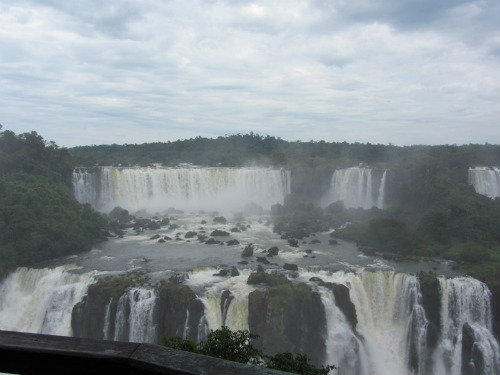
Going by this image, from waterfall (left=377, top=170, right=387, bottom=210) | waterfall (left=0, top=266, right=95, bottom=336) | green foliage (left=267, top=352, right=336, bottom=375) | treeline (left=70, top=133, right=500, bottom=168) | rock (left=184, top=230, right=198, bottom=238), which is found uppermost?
treeline (left=70, top=133, right=500, bottom=168)

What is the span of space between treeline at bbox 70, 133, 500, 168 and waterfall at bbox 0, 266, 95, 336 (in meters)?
18.4

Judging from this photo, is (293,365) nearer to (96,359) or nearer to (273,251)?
(96,359)

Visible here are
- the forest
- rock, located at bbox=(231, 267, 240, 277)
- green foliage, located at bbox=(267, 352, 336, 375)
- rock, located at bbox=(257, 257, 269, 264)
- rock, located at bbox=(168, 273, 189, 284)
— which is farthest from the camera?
the forest

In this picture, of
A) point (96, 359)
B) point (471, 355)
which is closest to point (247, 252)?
point (471, 355)

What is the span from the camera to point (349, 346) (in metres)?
16.2

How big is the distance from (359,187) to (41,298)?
24.1 metres

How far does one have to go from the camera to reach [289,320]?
15484mm

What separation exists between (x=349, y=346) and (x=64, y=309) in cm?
1119

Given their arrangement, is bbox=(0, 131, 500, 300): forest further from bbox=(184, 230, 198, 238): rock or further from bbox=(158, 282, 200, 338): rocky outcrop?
bbox=(158, 282, 200, 338): rocky outcrop

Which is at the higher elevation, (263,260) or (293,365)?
(293,365)

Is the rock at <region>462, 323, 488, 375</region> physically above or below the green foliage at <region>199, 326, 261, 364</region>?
below

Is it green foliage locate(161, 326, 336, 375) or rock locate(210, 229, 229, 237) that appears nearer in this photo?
green foliage locate(161, 326, 336, 375)

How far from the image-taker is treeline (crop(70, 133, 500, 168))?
117 ft

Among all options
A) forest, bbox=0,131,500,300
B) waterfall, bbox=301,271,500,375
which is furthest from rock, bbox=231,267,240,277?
forest, bbox=0,131,500,300
